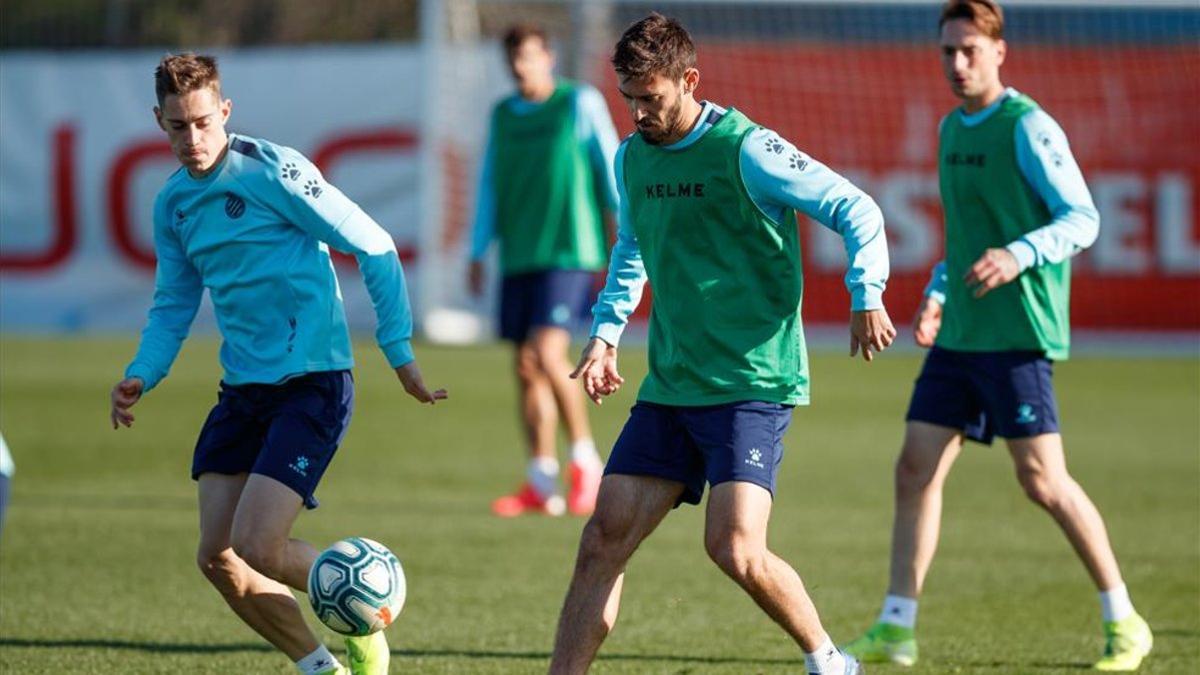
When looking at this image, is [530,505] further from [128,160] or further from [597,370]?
[128,160]

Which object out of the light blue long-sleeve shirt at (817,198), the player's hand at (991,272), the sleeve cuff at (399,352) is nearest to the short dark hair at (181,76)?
the sleeve cuff at (399,352)

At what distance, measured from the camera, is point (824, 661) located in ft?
16.9

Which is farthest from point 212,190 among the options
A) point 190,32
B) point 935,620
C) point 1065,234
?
point 190,32

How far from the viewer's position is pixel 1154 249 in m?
19.4

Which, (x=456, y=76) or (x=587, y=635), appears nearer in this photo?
(x=587, y=635)

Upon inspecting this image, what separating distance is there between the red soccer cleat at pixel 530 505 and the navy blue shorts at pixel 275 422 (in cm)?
442

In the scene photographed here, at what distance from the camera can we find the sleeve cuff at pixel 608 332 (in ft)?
17.6

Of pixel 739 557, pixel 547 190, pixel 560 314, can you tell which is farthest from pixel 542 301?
pixel 739 557

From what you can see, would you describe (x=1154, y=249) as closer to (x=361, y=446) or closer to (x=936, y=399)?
(x=361, y=446)

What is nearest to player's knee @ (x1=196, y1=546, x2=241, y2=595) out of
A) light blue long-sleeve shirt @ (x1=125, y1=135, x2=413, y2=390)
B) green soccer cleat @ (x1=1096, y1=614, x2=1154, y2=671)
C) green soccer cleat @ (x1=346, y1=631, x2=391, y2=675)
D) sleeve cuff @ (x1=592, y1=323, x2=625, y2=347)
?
green soccer cleat @ (x1=346, y1=631, x2=391, y2=675)

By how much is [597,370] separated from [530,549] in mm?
3681

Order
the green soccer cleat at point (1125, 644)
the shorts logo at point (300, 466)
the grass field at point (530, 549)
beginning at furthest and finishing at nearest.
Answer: the grass field at point (530, 549), the green soccer cleat at point (1125, 644), the shorts logo at point (300, 466)

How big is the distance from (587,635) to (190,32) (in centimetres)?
2782

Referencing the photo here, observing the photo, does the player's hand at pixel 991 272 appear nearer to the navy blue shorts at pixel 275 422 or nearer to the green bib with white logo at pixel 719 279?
the green bib with white logo at pixel 719 279
